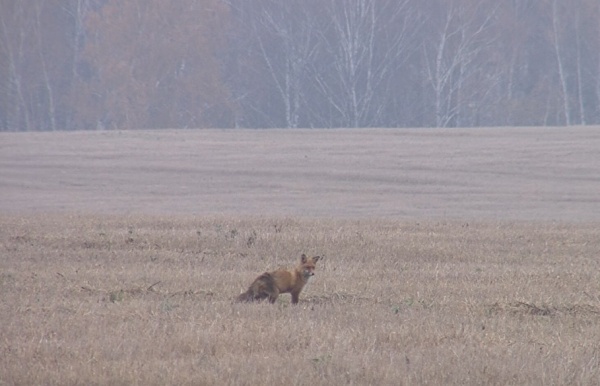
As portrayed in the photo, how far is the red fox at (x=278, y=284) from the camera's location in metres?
10.5

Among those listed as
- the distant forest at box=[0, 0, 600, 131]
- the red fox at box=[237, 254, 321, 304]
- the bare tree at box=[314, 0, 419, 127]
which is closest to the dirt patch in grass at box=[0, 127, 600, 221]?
the red fox at box=[237, 254, 321, 304]

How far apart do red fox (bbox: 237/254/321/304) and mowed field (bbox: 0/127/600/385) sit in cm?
18

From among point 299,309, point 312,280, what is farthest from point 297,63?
point 299,309

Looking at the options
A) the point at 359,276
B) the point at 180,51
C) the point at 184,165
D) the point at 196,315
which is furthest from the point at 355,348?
the point at 180,51

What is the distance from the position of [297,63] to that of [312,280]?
50.5m

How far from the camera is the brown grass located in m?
7.66

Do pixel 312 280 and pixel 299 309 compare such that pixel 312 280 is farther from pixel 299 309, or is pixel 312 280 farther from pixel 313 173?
pixel 313 173

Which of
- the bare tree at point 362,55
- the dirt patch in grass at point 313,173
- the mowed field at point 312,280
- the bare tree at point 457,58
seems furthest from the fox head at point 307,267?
the bare tree at point 362,55

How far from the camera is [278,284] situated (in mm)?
10562

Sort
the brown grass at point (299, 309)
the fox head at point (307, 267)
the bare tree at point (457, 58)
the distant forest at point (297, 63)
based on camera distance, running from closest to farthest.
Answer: the brown grass at point (299, 309) < the fox head at point (307, 267) < the distant forest at point (297, 63) < the bare tree at point (457, 58)

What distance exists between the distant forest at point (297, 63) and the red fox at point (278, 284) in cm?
4708

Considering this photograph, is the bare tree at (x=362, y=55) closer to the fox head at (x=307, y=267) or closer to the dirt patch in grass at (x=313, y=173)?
the dirt patch in grass at (x=313, y=173)

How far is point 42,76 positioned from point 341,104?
54.8 feet

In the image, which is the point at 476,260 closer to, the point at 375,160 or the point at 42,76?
the point at 375,160
